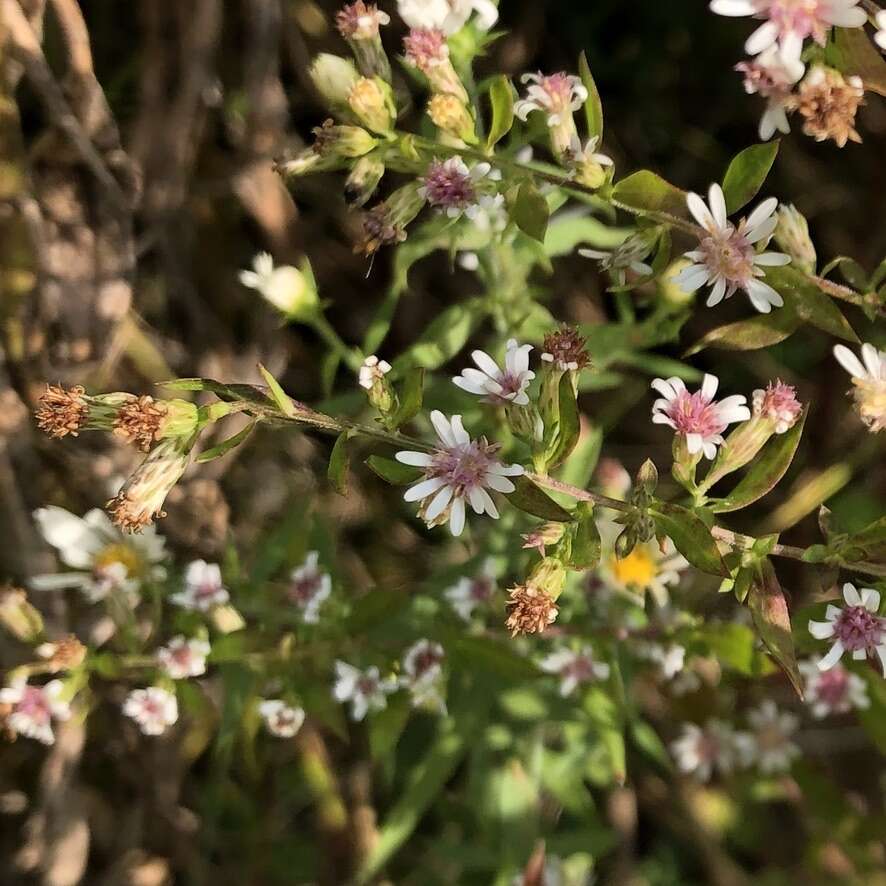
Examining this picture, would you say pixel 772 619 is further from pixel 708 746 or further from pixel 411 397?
pixel 708 746

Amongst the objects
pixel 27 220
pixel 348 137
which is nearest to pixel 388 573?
pixel 27 220

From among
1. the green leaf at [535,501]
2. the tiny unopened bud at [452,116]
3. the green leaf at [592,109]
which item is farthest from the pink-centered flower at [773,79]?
the green leaf at [535,501]

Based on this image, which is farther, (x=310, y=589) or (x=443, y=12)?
(x=310, y=589)

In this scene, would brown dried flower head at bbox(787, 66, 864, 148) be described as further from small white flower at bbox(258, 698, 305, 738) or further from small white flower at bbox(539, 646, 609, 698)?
small white flower at bbox(258, 698, 305, 738)

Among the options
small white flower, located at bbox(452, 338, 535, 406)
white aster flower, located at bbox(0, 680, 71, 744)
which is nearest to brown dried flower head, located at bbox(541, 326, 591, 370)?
small white flower, located at bbox(452, 338, 535, 406)

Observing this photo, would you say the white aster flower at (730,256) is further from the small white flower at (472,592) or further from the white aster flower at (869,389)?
the small white flower at (472,592)

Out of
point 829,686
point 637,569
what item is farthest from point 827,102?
point 829,686

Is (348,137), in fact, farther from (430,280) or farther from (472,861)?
(472,861)
